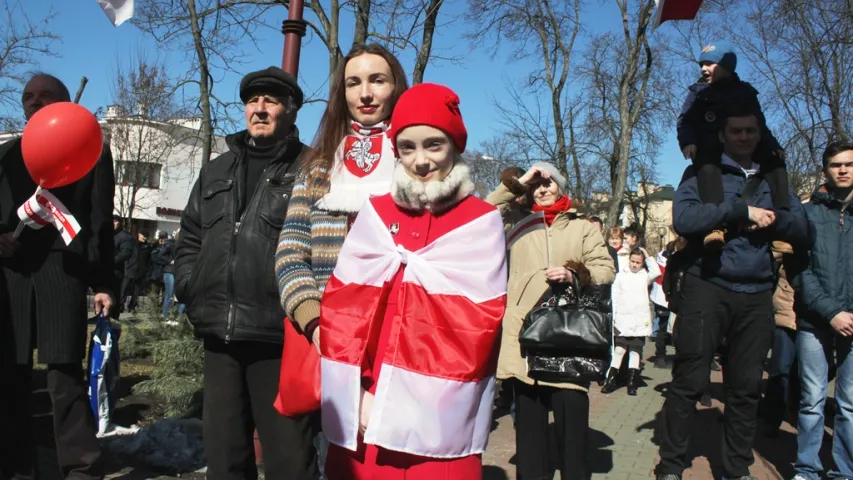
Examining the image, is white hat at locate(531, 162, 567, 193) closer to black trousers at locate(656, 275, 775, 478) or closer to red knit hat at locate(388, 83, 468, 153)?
black trousers at locate(656, 275, 775, 478)

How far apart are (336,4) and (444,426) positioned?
6.21 meters

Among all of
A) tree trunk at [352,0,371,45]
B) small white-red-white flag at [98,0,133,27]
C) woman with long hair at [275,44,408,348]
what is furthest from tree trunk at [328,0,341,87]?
woman with long hair at [275,44,408,348]

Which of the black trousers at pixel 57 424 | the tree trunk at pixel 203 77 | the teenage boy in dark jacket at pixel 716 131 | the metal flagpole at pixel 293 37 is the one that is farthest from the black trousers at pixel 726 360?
the tree trunk at pixel 203 77

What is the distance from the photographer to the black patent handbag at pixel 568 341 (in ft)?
13.1

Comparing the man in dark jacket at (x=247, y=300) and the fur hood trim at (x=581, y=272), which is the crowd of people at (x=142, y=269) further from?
the fur hood trim at (x=581, y=272)

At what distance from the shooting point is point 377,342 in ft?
7.80

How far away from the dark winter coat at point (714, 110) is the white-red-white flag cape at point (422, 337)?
2809mm

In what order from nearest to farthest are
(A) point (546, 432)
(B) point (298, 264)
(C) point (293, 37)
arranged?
(B) point (298, 264), (A) point (546, 432), (C) point (293, 37)

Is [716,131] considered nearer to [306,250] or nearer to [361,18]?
[306,250]

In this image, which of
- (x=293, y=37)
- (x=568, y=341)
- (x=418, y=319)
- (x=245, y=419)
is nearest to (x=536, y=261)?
(x=568, y=341)

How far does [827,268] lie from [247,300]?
3.93 metres

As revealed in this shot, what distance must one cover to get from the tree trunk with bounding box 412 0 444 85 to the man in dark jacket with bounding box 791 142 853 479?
4.82 m

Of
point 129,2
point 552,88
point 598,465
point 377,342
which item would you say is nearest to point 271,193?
point 377,342

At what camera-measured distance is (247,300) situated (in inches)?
119
